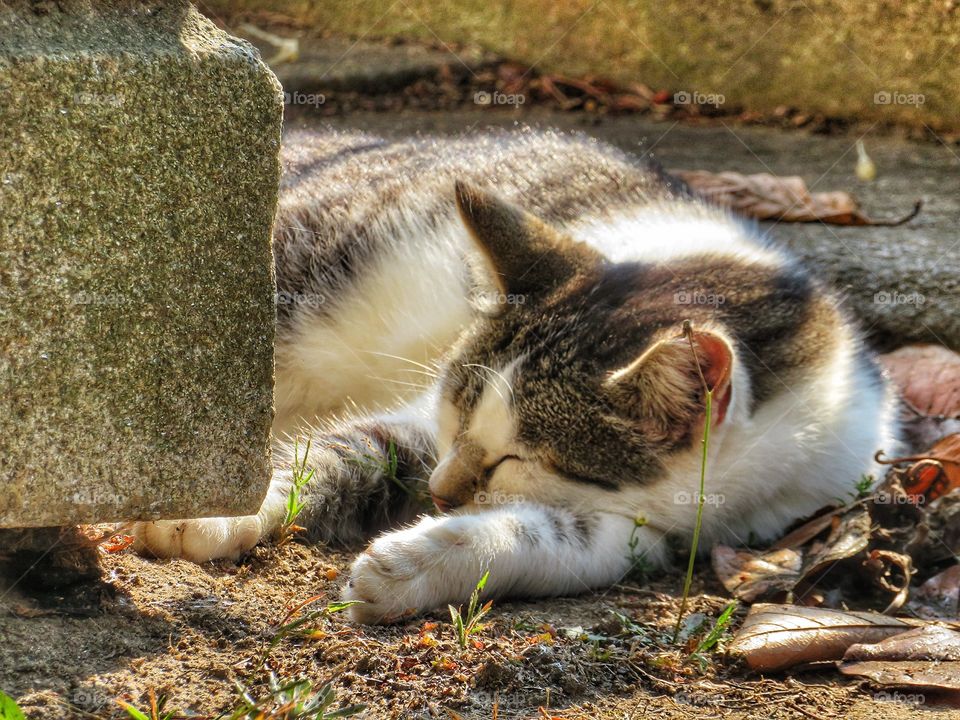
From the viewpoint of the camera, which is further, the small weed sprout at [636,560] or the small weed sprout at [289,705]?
the small weed sprout at [636,560]

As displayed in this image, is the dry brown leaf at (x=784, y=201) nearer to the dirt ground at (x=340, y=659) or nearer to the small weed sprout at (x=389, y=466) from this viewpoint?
the small weed sprout at (x=389, y=466)

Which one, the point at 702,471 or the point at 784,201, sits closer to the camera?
the point at 702,471

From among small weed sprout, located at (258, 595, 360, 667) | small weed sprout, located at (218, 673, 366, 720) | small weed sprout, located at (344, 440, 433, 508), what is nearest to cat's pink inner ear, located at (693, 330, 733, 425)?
small weed sprout, located at (344, 440, 433, 508)

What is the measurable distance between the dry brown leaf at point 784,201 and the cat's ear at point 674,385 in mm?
2082

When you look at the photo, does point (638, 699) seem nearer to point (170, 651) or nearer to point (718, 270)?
point (170, 651)

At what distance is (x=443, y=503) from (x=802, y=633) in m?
0.92

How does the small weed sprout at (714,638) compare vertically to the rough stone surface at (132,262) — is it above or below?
below

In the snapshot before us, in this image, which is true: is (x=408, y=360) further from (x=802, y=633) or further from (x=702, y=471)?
(x=802, y=633)

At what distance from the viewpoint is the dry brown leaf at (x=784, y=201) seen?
447 cm

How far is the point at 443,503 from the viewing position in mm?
2639

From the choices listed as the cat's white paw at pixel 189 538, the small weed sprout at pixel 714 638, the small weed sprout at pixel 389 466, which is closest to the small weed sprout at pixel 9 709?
the cat's white paw at pixel 189 538

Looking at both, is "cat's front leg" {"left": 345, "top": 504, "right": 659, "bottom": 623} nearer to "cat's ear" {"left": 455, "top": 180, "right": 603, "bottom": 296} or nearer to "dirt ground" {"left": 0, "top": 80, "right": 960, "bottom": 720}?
"dirt ground" {"left": 0, "top": 80, "right": 960, "bottom": 720}

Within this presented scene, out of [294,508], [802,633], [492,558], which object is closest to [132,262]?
[294,508]

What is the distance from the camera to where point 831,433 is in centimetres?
292
